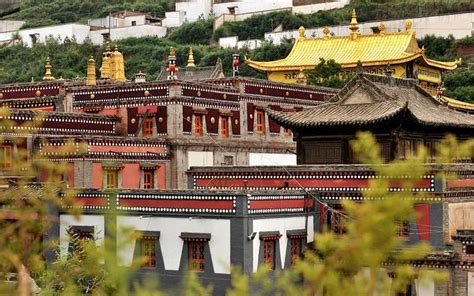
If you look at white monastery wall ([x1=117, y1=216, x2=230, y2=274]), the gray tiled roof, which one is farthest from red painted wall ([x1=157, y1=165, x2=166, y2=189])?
white monastery wall ([x1=117, y1=216, x2=230, y2=274])

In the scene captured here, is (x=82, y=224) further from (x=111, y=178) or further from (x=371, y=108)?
(x=371, y=108)

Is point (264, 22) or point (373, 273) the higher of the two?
point (264, 22)

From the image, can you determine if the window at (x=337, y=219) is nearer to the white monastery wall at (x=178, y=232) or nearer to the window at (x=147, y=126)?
the white monastery wall at (x=178, y=232)

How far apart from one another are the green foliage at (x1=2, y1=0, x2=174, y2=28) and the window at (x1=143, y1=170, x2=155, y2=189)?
7980 cm

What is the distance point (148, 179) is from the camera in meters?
36.9

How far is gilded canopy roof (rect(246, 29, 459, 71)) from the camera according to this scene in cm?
5578

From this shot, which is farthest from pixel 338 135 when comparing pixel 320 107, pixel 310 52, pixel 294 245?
pixel 310 52

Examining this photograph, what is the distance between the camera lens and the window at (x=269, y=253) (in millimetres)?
27375

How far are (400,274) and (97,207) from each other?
22006mm

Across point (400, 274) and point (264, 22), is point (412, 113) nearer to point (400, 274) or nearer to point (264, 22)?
point (400, 274)

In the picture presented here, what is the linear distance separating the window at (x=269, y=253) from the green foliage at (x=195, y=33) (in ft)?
239

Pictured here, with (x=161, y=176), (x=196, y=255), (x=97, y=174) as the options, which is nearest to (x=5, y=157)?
(x=97, y=174)

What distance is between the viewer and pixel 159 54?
307 feet

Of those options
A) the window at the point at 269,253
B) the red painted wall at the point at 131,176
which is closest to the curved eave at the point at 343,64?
the red painted wall at the point at 131,176
